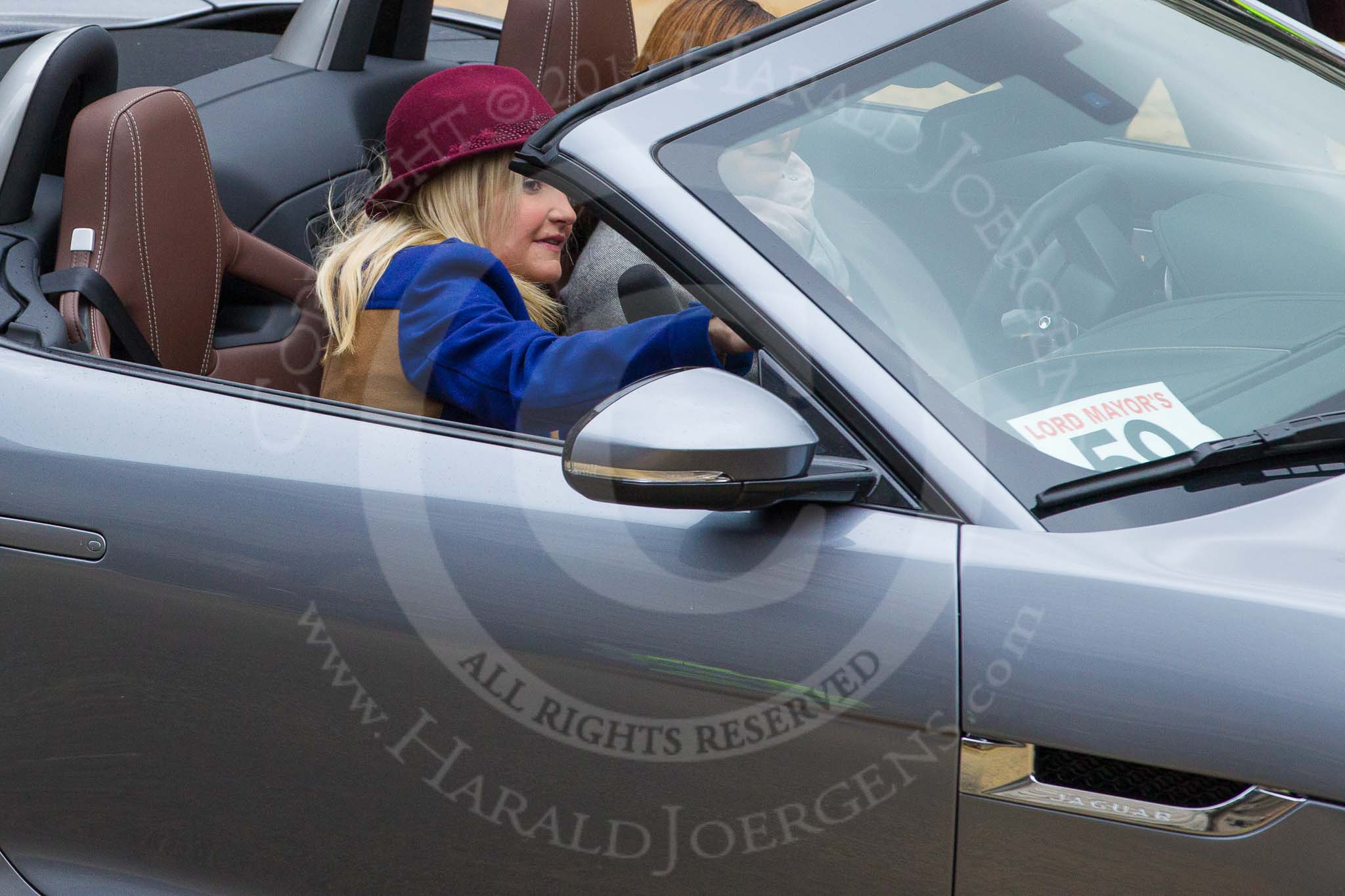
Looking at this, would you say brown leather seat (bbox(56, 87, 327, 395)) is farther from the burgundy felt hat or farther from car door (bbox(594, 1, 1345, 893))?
car door (bbox(594, 1, 1345, 893))

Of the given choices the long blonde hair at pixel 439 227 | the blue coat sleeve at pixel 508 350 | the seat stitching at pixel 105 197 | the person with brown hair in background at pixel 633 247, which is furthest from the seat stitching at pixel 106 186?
the person with brown hair in background at pixel 633 247

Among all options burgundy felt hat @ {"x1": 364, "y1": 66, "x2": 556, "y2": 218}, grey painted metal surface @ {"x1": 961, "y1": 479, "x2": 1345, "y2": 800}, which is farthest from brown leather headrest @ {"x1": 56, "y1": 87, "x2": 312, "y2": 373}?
grey painted metal surface @ {"x1": 961, "y1": 479, "x2": 1345, "y2": 800}

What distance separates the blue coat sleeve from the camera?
151 centimetres

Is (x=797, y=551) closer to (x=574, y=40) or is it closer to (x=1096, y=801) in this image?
(x=1096, y=801)

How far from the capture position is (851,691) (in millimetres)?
1197

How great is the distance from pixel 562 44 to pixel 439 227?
85cm

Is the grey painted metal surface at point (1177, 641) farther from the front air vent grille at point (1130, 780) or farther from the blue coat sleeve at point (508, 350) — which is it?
the blue coat sleeve at point (508, 350)

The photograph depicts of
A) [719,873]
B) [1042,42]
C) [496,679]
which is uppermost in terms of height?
[1042,42]

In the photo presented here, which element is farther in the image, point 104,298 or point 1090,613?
point 104,298

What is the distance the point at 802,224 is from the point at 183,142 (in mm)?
Answer: 1156

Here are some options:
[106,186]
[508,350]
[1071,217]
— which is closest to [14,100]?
[106,186]

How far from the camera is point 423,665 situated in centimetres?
132

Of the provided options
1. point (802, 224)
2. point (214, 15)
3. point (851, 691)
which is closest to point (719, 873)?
point (851, 691)

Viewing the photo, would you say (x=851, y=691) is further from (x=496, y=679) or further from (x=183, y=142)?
(x=183, y=142)
